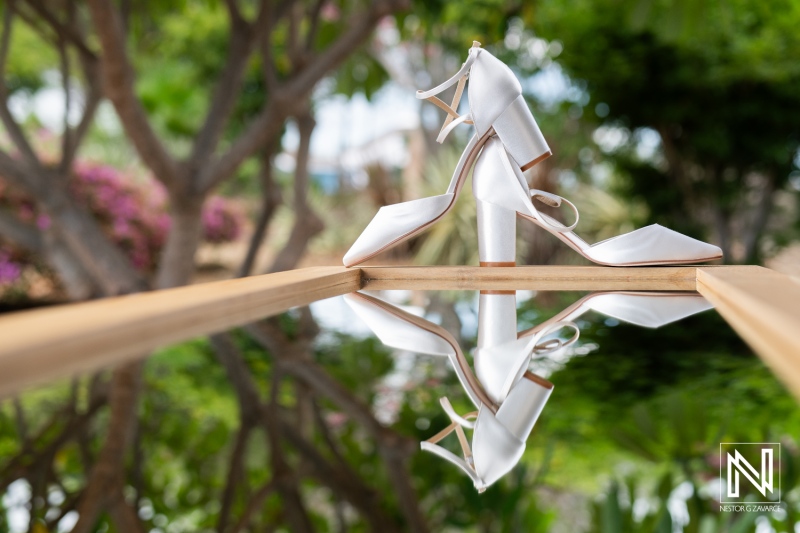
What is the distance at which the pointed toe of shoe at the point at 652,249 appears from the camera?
1.65 feet

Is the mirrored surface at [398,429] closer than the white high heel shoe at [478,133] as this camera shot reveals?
Yes

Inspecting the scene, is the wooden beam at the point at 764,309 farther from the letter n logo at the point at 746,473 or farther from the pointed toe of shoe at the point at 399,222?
the pointed toe of shoe at the point at 399,222

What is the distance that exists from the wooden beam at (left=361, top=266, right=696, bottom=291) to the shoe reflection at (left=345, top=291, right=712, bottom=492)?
0.02 meters

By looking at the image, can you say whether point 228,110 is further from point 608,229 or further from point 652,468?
point 608,229

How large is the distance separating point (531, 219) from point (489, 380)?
18 cm

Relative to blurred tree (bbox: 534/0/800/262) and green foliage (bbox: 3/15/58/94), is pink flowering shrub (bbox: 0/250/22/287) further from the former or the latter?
blurred tree (bbox: 534/0/800/262)

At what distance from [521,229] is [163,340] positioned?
10.2 ft

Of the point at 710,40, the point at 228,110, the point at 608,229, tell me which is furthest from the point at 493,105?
the point at 608,229

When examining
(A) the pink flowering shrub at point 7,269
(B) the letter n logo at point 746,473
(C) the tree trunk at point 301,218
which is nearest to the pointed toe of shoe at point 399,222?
(B) the letter n logo at point 746,473

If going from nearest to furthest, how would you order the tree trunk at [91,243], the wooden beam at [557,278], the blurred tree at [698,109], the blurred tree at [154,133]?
1. the wooden beam at [557,278]
2. the blurred tree at [154,133]
3. the tree trunk at [91,243]
4. the blurred tree at [698,109]

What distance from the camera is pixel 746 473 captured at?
39 centimetres

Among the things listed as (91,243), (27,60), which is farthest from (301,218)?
(27,60)

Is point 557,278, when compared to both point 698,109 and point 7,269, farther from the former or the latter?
point 698,109

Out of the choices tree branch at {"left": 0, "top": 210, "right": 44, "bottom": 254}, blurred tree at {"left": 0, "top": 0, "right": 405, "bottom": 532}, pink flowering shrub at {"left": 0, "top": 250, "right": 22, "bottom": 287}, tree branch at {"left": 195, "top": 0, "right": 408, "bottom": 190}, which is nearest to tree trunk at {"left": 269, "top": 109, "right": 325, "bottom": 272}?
blurred tree at {"left": 0, "top": 0, "right": 405, "bottom": 532}
